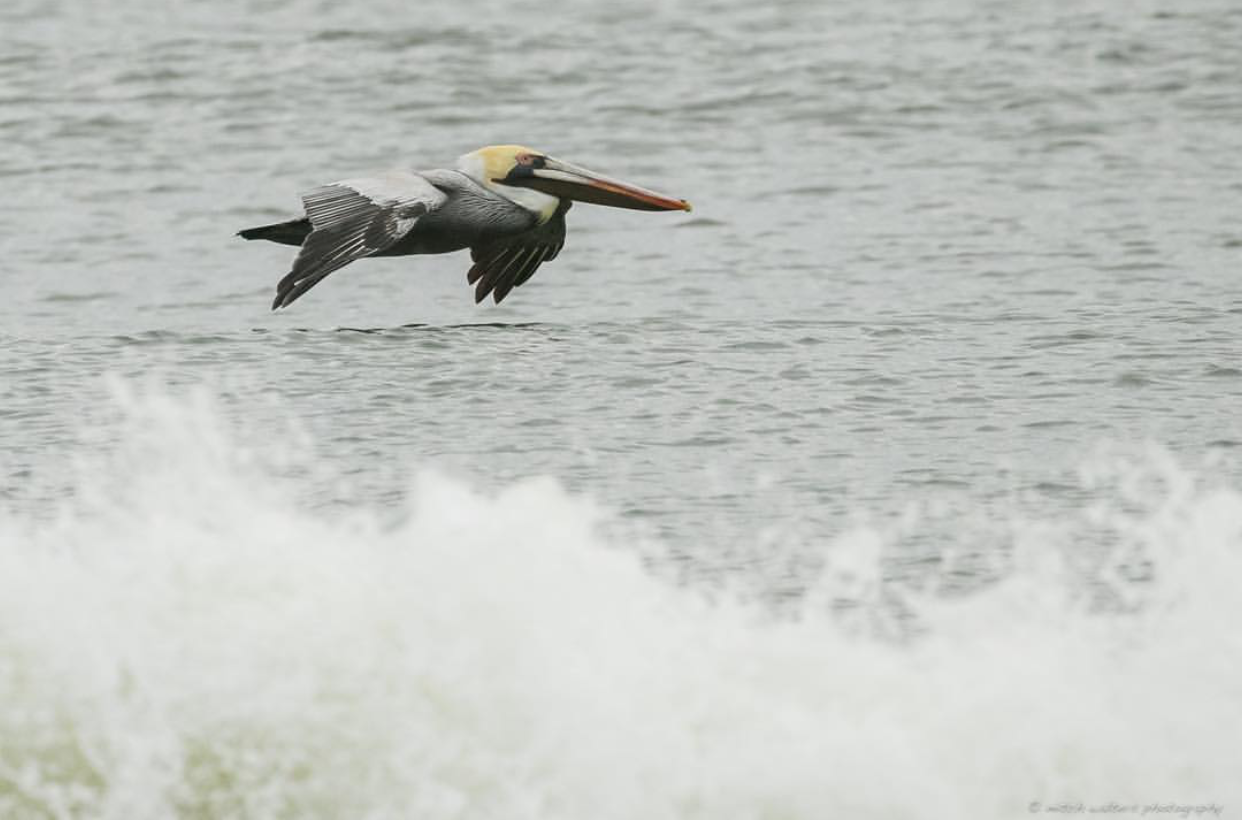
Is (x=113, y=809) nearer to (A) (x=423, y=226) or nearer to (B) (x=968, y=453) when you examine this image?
(B) (x=968, y=453)

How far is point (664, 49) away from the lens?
2044 cm

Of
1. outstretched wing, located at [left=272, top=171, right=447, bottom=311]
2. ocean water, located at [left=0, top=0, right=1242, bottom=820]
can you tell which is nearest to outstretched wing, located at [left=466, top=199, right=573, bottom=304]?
ocean water, located at [left=0, top=0, right=1242, bottom=820]

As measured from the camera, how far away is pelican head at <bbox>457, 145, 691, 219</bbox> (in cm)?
1148

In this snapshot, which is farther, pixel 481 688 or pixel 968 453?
pixel 968 453

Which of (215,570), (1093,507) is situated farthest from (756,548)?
(215,570)

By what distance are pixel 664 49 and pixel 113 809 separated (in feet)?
48.8

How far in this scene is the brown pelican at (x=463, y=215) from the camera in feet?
34.5

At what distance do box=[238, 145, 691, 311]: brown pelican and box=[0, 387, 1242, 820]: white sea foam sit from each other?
3.22m

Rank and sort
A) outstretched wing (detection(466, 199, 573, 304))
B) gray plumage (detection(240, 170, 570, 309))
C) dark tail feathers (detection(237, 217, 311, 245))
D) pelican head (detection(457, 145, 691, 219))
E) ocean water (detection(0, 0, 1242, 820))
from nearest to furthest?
ocean water (detection(0, 0, 1242, 820)) < gray plumage (detection(240, 170, 570, 309)) < dark tail feathers (detection(237, 217, 311, 245)) < pelican head (detection(457, 145, 691, 219)) < outstretched wing (detection(466, 199, 573, 304))

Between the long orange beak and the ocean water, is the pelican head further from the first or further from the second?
the ocean water

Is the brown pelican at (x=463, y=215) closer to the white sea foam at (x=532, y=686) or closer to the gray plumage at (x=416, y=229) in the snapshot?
the gray plumage at (x=416, y=229)

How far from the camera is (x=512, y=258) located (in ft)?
39.2

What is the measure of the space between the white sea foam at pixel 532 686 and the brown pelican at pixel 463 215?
3.22m

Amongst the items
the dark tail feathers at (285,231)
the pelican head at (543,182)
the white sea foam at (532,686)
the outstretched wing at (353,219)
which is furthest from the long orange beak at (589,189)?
the white sea foam at (532,686)
